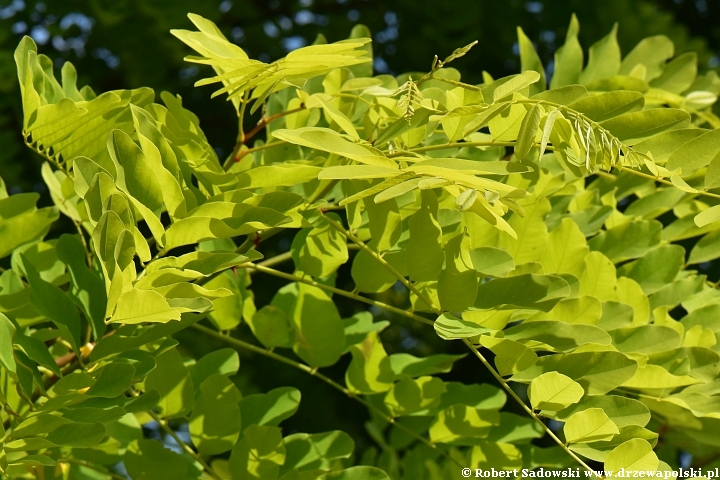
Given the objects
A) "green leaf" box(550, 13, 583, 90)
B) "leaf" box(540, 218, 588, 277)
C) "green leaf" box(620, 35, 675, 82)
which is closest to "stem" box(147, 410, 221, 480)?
"leaf" box(540, 218, 588, 277)

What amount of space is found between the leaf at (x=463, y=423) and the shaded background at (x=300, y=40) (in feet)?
2.98

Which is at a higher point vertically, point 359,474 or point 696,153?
point 696,153

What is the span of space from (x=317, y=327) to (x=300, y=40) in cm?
142

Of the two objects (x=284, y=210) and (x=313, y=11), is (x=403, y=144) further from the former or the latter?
(x=313, y=11)

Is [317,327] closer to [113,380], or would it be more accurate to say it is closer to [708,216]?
[113,380]

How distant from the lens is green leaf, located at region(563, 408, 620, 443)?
616 millimetres

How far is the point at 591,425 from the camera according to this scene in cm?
62

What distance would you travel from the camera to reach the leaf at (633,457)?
60 centimetres

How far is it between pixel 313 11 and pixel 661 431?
5.09 ft

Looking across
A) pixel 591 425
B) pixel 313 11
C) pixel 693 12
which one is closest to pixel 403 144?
pixel 591 425

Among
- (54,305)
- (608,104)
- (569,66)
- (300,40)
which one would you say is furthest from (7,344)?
(300,40)

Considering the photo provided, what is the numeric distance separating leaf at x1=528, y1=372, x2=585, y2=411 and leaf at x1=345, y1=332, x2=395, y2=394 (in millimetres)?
227

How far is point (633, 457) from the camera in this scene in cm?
60

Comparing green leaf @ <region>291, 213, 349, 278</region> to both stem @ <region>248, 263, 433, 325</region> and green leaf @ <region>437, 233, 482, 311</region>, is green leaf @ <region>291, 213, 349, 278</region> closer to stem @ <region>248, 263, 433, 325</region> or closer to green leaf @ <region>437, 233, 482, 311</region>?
stem @ <region>248, 263, 433, 325</region>
